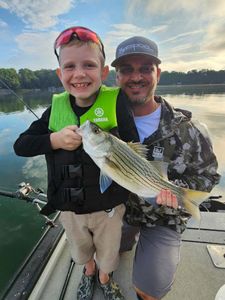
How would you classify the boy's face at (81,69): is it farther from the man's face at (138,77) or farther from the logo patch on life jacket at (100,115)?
the man's face at (138,77)

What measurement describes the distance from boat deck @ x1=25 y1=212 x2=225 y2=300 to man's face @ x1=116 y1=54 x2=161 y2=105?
6.47 feet

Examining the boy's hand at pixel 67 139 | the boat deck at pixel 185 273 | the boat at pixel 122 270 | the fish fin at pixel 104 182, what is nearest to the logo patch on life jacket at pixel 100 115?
the boy's hand at pixel 67 139

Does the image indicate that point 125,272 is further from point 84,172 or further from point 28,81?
point 28,81

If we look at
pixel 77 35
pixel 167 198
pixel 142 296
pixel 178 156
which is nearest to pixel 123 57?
pixel 77 35

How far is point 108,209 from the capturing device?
2.27 metres

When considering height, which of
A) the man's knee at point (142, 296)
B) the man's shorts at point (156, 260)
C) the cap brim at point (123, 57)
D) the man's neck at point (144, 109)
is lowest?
the man's knee at point (142, 296)

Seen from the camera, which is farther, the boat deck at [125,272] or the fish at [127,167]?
the boat deck at [125,272]

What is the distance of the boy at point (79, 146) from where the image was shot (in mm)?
2088

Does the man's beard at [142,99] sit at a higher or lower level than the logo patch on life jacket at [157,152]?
higher

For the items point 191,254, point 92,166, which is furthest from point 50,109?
point 191,254

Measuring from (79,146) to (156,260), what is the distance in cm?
140

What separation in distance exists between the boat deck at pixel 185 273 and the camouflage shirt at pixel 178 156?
0.67 metres

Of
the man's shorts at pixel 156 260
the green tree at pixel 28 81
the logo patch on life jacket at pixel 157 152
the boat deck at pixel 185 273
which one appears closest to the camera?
the man's shorts at pixel 156 260

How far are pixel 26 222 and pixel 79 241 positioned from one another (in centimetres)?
412
